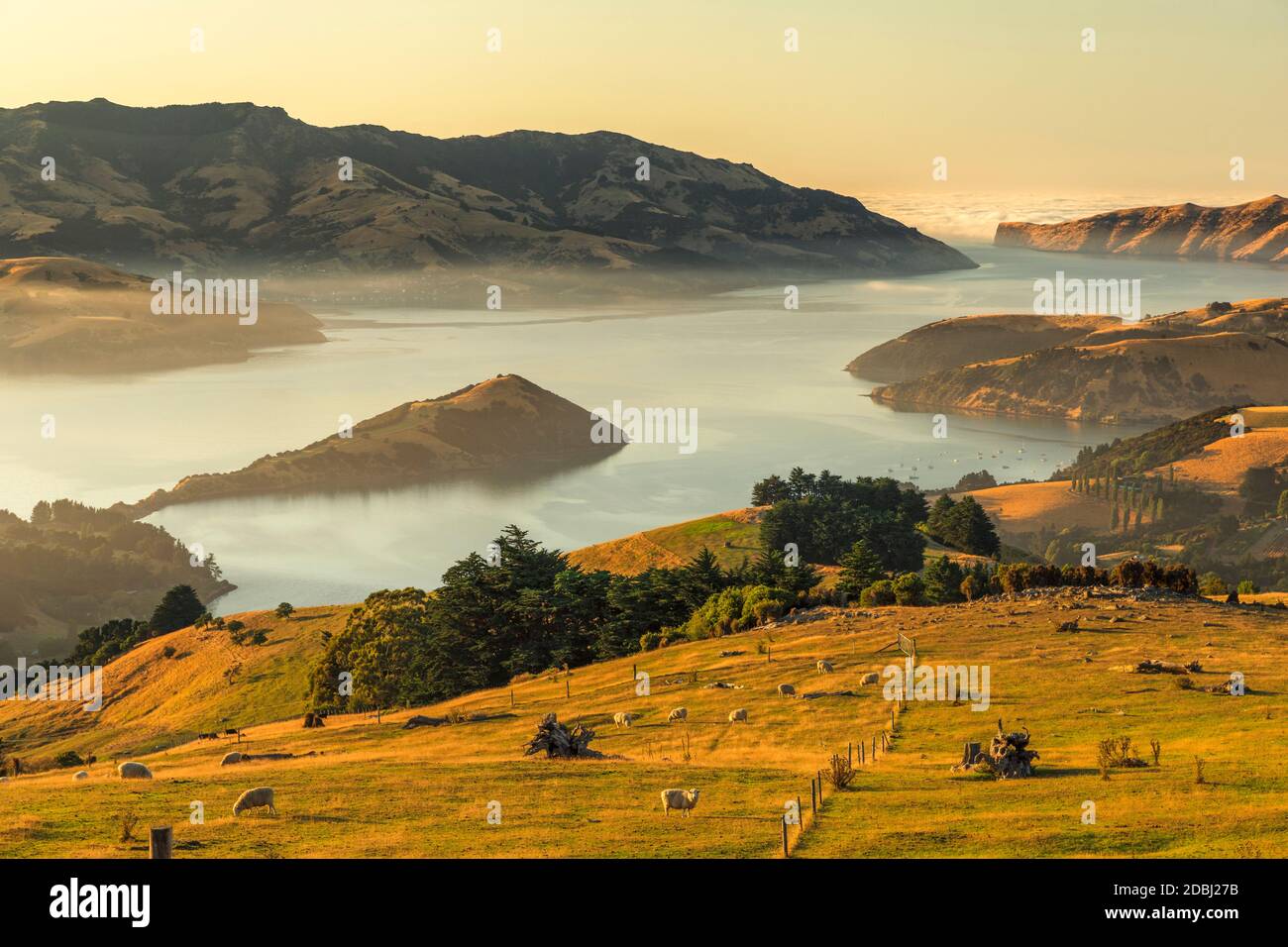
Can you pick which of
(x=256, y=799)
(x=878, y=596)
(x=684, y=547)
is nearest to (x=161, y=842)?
(x=256, y=799)


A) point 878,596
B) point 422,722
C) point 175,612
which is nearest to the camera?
point 422,722

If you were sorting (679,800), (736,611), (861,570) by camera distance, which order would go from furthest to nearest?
(861,570), (736,611), (679,800)

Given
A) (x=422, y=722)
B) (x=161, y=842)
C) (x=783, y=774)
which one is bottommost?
(x=422, y=722)

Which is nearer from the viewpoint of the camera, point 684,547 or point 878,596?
point 878,596

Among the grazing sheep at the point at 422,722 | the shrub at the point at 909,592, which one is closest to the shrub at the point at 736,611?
the shrub at the point at 909,592

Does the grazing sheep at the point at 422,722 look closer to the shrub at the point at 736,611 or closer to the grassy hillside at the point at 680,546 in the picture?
the shrub at the point at 736,611

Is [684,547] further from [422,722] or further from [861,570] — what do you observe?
[422,722]

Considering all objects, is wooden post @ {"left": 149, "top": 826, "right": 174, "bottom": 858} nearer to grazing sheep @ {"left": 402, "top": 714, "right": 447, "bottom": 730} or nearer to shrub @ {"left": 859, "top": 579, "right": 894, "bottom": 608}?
grazing sheep @ {"left": 402, "top": 714, "right": 447, "bottom": 730}
